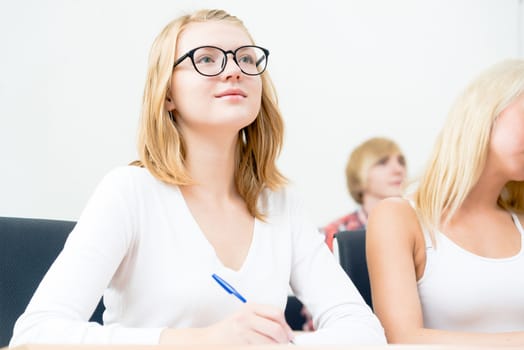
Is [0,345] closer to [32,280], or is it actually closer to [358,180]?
[32,280]

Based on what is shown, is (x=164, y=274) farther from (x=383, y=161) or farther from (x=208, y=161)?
(x=383, y=161)

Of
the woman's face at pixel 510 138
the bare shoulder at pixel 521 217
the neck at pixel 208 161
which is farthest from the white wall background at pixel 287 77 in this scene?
the neck at pixel 208 161

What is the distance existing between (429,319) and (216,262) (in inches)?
19.6

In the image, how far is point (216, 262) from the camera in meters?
1.19

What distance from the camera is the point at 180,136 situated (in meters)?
1.32

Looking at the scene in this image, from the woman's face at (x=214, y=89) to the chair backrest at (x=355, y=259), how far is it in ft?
1.31

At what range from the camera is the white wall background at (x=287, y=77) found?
3631 millimetres

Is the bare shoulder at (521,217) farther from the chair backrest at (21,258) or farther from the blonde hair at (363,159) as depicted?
the blonde hair at (363,159)

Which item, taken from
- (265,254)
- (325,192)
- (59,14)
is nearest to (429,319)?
(265,254)

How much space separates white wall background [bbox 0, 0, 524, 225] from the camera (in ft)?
11.9

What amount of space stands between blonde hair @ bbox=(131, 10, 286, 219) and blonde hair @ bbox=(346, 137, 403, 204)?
2331 millimetres

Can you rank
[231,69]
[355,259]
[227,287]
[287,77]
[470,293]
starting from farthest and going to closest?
[287,77] < [355,259] < [470,293] < [231,69] < [227,287]

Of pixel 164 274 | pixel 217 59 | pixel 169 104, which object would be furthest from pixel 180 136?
pixel 164 274

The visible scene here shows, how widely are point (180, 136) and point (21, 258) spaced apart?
38 centimetres
